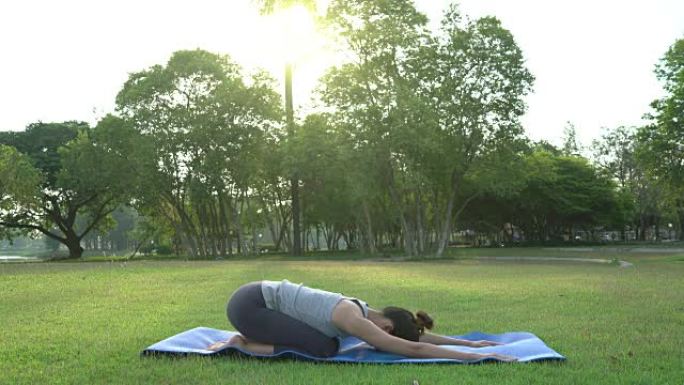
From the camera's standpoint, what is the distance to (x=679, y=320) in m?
9.09

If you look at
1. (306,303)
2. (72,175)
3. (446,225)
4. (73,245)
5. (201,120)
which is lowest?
(306,303)

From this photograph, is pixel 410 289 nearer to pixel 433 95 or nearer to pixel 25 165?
pixel 433 95

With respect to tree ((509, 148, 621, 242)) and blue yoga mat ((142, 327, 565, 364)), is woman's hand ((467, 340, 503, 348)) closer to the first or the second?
blue yoga mat ((142, 327, 565, 364))

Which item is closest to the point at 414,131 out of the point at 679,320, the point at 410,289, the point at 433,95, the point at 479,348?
the point at 433,95

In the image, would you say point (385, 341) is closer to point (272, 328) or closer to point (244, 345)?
point (272, 328)

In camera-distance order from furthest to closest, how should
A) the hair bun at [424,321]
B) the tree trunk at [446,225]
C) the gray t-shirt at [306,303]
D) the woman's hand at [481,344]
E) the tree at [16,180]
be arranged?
the tree at [16,180] → the tree trunk at [446,225] → the woman's hand at [481,344] → the hair bun at [424,321] → the gray t-shirt at [306,303]

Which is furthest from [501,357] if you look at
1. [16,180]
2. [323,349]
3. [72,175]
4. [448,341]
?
[72,175]

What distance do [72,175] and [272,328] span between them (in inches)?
1793

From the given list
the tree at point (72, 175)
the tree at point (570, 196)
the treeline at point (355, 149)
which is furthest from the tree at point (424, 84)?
the tree at point (570, 196)

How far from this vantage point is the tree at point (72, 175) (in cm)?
4575

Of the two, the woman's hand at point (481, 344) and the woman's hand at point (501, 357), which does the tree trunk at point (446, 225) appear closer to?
the woman's hand at point (481, 344)

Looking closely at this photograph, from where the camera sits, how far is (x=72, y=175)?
48500 millimetres

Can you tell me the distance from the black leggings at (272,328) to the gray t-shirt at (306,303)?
5cm

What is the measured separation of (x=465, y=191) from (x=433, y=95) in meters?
13.0
